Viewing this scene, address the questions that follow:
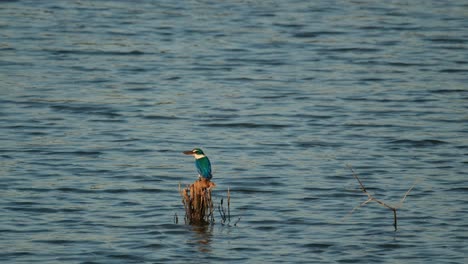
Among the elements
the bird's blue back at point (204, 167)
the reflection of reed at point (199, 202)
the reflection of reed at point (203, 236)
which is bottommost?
the reflection of reed at point (203, 236)

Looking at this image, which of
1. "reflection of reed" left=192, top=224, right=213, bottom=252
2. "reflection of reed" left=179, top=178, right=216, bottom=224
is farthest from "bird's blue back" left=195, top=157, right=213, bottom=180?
"reflection of reed" left=192, top=224, right=213, bottom=252

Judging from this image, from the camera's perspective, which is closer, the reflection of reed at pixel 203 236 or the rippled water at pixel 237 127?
the reflection of reed at pixel 203 236

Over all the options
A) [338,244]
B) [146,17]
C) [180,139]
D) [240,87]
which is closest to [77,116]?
[180,139]

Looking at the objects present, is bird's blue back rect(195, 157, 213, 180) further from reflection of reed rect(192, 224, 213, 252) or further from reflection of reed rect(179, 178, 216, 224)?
reflection of reed rect(192, 224, 213, 252)

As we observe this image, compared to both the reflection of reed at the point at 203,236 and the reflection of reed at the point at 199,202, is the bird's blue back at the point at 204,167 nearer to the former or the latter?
the reflection of reed at the point at 199,202

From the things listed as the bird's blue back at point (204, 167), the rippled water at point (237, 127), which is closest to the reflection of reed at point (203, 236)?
the rippled water at point (237, 127)

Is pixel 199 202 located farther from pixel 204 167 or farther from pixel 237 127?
pixel 237 127

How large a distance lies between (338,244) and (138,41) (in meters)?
16.4

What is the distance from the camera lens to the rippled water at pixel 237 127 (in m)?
14.0

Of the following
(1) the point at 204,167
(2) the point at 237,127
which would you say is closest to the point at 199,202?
(1) the point at 204,167

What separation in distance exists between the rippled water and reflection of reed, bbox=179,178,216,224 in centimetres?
20

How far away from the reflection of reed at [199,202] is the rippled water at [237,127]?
7.7 inches

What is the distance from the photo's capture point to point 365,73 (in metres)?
25.4

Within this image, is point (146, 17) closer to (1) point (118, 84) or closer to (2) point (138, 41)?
(2) point (138, 41)
